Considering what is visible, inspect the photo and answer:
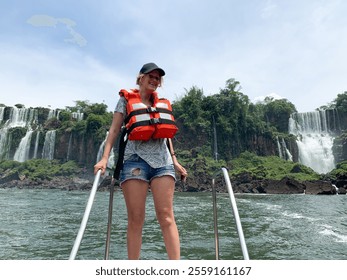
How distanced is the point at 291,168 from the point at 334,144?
10.2m

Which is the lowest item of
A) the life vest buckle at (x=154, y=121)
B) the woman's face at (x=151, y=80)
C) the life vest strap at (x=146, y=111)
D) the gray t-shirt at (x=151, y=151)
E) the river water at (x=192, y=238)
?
the river water at (x=192, y=238)

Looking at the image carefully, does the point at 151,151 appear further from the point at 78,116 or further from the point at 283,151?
the point at 78,116

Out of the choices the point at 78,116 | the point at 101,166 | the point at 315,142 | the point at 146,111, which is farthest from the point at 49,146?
the point at 101,166

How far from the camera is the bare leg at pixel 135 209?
7.84 feet

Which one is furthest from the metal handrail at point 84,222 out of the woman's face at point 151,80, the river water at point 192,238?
the river water at point 192,238

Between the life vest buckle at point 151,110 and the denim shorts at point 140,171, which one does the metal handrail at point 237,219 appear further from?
the life vest buckle at point 151,110

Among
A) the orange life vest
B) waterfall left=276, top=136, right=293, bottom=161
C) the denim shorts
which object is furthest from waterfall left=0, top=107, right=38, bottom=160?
the denim shorts

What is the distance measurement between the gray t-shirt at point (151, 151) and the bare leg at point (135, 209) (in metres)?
0.19

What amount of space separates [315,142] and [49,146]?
47.0 meters

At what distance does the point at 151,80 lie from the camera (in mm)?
2582

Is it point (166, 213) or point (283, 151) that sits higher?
point (283, 151)

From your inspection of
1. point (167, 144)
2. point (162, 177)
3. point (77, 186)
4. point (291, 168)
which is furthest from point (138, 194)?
point (291, 168)

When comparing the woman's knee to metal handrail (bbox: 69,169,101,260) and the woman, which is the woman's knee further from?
metal handrail (bbox: 69,169,101,260)
